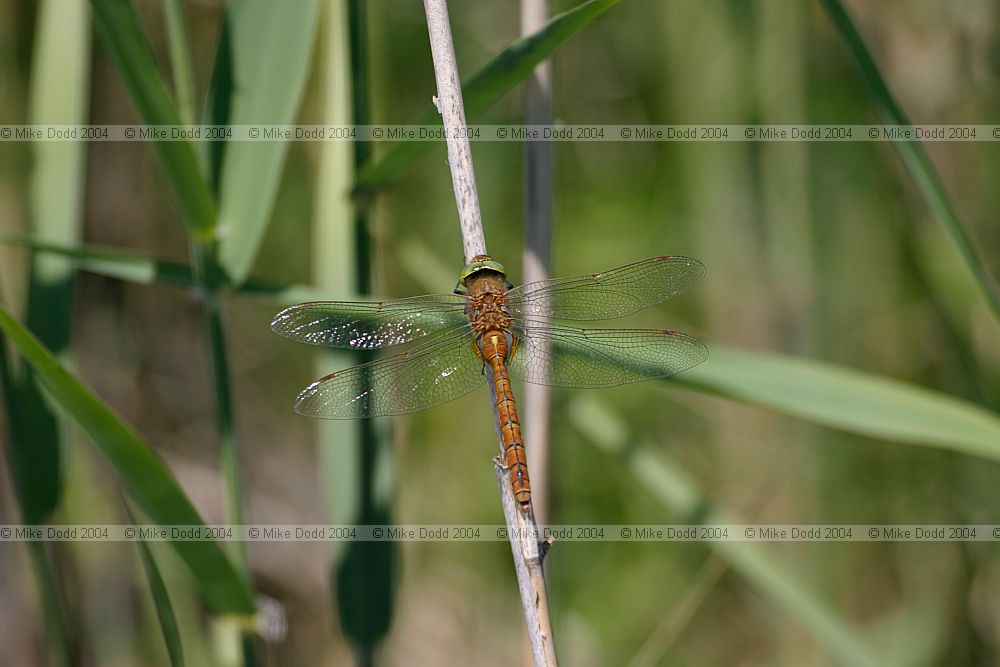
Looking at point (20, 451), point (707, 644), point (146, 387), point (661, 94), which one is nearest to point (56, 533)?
point (20, 451)

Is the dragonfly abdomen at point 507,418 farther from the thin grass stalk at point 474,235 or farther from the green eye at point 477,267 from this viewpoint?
the green eye at point 477,267

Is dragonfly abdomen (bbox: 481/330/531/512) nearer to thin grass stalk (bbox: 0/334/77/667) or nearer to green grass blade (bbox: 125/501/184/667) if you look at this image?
green grass blade (bbox: 125/501/184/667)

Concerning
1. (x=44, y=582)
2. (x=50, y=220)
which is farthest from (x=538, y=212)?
(x=44, y=582)

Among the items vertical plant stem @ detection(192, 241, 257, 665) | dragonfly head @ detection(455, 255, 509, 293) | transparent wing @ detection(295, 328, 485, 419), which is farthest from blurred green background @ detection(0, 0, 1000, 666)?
dragonfly head @ detection(455, 255, 509, 293)

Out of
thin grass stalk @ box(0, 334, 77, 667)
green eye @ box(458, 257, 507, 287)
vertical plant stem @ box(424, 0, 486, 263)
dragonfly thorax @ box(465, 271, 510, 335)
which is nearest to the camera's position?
vertical plant stem @ box(424, 0, 486, 263)

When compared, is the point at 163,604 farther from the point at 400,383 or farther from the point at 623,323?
the point at 623,323
